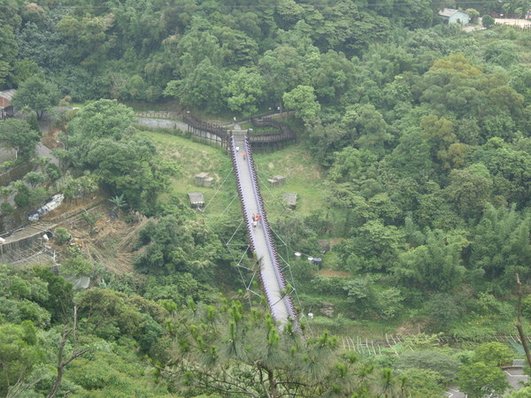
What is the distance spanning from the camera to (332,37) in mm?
42125

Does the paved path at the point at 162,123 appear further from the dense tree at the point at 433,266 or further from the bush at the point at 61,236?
the dense tree at the point at 433,266

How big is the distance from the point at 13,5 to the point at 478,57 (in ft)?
69.5

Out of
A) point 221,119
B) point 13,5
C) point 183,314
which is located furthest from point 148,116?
point 183,314

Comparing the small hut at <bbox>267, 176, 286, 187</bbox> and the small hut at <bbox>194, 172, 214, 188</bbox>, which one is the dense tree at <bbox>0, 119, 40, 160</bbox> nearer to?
the small hut at <bbox>194, 172, 214, 188</bbox>

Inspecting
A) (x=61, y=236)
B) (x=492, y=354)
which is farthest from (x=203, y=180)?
(x=492, y=354)

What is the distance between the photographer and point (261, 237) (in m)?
31.4

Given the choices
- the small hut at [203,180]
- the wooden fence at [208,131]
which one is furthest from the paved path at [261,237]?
the small hut at [203,180]

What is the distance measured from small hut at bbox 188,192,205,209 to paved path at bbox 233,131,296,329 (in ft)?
5.20

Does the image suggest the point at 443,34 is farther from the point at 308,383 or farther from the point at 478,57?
the point at 308,383

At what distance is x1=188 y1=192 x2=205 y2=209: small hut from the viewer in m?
33.7

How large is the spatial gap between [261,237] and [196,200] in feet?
12.0

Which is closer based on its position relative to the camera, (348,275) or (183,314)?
(183,314)

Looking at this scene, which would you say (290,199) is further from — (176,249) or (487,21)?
(487,21)

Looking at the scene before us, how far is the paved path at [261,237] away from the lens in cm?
2816
